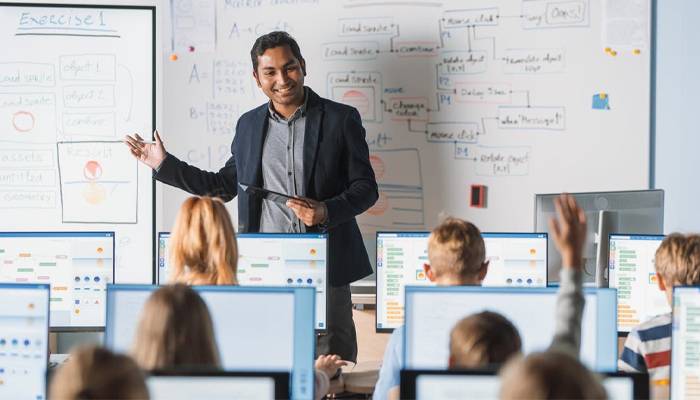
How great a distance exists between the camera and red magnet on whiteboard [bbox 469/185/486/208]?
17.7 ft

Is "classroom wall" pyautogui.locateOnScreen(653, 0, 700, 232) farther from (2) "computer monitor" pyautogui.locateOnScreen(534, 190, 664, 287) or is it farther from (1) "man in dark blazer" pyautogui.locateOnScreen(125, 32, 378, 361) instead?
(1) "man in dark blazer" pyautogui.locateOnScreen(125, 32, 378, 361)

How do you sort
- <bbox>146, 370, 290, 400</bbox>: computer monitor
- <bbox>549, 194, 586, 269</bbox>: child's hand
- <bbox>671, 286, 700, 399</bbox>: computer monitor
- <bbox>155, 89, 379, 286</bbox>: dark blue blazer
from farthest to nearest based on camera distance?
1. <bbox>155, 89, 379, 286</bbox>: dark blue blazer
2. <bbox>671, 286, 700, 399</bbox>: computer monitor
3. <bbox>549, 194, 586, 269</bbox>: child's hand
4. <bbox>146, 370, 290, 400</bbox>: computer monitor

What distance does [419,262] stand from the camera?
3879mm

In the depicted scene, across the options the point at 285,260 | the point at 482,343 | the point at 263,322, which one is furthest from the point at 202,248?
the point at 482,343

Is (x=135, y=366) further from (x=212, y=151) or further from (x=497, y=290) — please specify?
(x=212, y=151)

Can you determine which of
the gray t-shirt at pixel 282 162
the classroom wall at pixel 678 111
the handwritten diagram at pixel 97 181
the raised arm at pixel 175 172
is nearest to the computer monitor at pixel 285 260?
the gray t-shirt at pixel 282 162

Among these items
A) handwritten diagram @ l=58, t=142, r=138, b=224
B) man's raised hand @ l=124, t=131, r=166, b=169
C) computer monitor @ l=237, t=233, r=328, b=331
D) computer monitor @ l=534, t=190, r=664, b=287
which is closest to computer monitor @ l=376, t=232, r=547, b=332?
computer monitor @ l=534, t=190, r=664, b=287

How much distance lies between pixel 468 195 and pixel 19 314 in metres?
3.17

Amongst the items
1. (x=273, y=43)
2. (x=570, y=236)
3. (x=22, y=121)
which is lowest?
(x=570, y=236)

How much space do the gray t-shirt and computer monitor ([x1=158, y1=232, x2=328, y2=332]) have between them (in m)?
0.60

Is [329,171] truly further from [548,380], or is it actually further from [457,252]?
[548,380]

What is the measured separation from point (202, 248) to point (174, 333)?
0.87m

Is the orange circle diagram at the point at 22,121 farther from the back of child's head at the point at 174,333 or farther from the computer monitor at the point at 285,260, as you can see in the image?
the back of child's head at the point at 174,333

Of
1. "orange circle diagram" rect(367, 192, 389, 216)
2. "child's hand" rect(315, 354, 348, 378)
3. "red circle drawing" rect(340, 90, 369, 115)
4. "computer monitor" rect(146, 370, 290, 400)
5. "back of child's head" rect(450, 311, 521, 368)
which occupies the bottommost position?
"child's hand" rect(315, 354, 348, 378)
